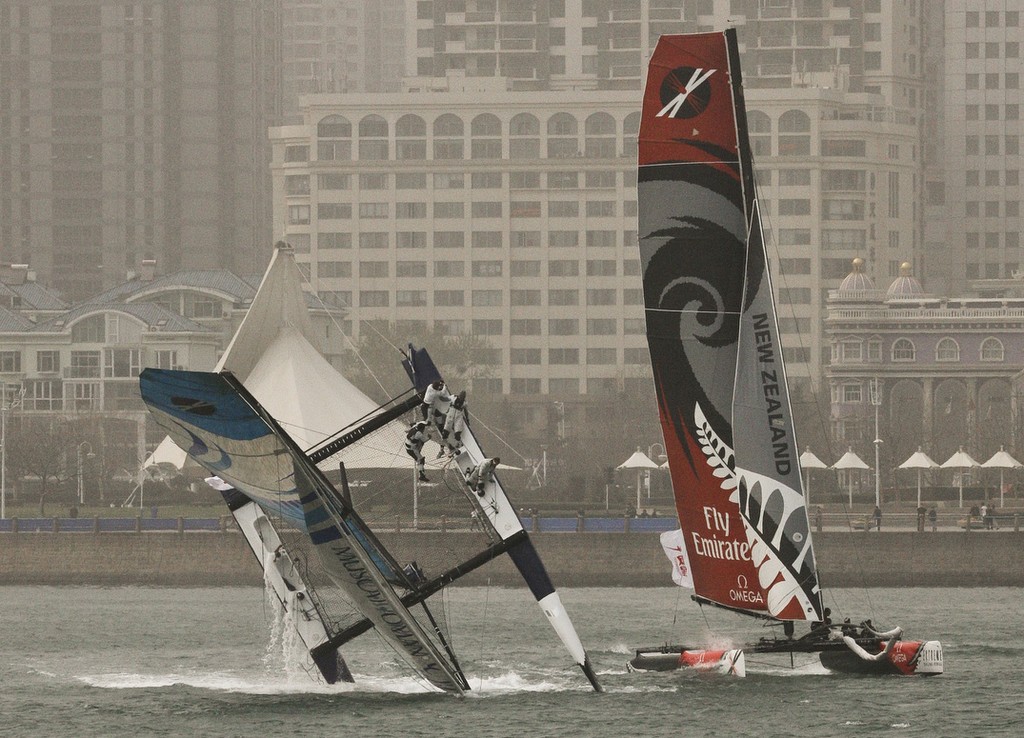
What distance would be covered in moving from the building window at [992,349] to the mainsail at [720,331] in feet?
465

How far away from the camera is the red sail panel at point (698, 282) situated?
182 feet

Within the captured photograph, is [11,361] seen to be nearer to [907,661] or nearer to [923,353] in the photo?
[923,353]

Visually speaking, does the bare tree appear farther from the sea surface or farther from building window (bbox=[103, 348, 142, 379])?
the sea surface

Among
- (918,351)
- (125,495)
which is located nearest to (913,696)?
(125,495)

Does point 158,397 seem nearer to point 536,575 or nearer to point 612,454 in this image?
point 536,575

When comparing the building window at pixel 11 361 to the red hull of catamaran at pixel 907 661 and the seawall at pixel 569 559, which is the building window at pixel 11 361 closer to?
the seawall at pixel 569 559

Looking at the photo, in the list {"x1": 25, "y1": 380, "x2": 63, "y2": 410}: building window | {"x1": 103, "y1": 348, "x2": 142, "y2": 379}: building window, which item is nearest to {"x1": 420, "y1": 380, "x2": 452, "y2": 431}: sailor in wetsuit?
{"x1": 103, "y1": 348, "x2": 142, "y2": 379}: building window

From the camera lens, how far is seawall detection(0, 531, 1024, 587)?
10012 centimetres

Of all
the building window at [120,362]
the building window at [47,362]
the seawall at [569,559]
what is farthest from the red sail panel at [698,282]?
the building window at [47,362]

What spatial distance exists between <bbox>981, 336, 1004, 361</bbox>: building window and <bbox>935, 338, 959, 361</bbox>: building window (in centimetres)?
205

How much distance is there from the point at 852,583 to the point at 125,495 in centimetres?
5135

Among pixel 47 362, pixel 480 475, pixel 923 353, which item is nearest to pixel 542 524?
pixel 480 475

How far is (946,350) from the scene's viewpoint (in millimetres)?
195250

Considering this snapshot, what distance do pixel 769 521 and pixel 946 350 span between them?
142m
